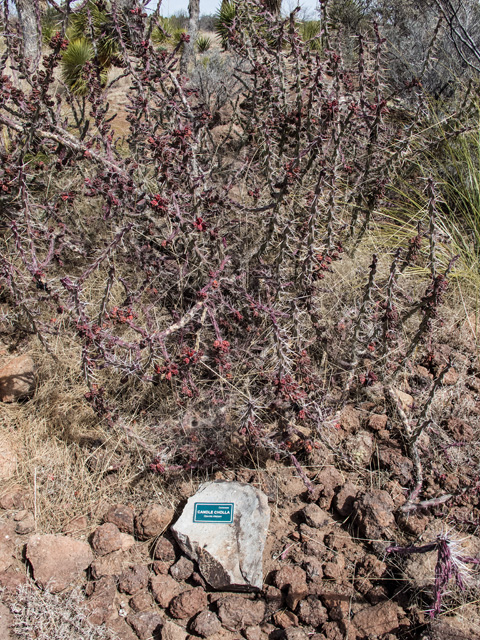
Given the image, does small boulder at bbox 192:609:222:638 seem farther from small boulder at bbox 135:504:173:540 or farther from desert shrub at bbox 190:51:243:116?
desert shrub at bbox 190:51:243:116

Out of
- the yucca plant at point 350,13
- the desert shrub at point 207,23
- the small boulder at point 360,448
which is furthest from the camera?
the desert shrub at point 207,23

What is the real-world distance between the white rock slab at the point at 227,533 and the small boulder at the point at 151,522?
0.37ft

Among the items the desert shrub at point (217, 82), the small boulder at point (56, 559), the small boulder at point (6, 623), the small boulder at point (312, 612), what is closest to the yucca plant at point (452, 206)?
the desert shrub at point (217, 82)

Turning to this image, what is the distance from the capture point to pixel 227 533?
2.15 meters

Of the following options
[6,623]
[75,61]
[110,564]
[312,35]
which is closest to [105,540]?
[110,564]

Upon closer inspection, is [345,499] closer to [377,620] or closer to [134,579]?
[377,620]

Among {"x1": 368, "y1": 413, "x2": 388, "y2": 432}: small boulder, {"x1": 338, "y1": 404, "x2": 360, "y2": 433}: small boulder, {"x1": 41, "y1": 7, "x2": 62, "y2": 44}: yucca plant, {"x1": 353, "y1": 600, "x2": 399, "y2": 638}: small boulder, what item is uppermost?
{"x1": 41, "y1": 7, "x2": 62, "y2": 44}: yucca plant

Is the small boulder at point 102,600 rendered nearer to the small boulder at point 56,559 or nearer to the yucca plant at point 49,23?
the small boulder at point 56,559

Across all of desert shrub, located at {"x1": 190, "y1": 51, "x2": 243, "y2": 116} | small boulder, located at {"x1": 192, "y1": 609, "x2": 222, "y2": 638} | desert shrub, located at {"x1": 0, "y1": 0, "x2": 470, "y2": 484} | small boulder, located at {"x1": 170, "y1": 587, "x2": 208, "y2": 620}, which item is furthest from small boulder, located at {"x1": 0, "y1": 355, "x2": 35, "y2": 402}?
desert shrub, located at {"x1": 190, "y1": 51, "x2": 243, "y2": 116}

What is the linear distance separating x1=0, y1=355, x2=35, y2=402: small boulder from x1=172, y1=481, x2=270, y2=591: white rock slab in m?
1.09

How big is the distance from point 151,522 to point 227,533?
1.15ft

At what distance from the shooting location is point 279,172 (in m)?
3.23

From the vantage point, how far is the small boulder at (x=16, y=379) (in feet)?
8.82

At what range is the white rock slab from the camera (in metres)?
2.05
